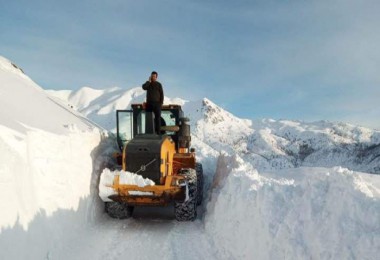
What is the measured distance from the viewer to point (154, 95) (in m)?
11.0

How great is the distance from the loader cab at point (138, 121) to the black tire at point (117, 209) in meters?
2.19

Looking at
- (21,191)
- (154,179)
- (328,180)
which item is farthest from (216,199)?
(21,191)

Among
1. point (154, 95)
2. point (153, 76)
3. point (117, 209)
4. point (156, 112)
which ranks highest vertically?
point (153, 76)

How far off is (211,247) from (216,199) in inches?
77.6

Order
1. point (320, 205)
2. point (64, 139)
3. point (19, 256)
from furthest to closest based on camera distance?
point (64, 139) < point (320, 205) < point (19, 256)

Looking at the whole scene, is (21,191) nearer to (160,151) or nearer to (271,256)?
(160,151)

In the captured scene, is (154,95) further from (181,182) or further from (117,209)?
(117,209)

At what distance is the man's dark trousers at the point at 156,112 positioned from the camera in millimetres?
11062

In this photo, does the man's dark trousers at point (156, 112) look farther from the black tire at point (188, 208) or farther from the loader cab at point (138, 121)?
the black tire at point (188, 208)

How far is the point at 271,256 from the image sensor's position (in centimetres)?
675

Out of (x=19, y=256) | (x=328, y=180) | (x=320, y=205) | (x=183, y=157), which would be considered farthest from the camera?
(x=183, y=157)

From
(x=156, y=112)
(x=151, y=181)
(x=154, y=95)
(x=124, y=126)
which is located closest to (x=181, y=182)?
(x=151, y=181)

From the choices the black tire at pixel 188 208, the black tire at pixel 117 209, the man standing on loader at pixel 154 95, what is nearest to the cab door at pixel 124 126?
the man standing on loader at pixel 154 95

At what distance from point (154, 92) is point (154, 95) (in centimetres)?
8
